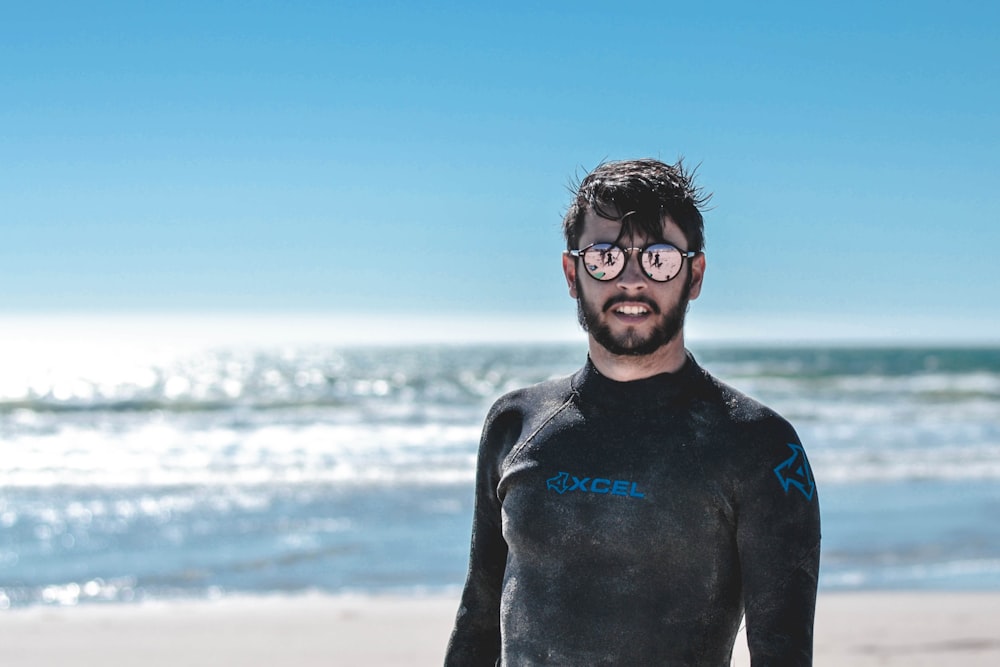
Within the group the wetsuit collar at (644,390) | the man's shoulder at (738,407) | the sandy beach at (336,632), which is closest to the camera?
the man's shoulder at (738,407)

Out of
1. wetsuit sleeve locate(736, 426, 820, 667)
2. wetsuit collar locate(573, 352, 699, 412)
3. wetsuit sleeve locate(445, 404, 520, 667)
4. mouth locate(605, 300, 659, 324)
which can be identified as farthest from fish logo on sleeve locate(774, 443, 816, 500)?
wetsuit sleeve locate(445, 404, 520, 667)

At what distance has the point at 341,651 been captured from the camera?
6.20 metres

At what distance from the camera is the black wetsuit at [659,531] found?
1.75 metres

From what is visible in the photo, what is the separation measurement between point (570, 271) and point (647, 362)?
25 centimetres

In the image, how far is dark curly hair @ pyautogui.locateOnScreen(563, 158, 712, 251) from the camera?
1917 mm

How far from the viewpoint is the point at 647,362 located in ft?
6.42

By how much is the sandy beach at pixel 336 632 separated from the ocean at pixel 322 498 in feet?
1.39

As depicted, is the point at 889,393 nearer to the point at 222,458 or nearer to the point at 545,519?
the point at 222,458

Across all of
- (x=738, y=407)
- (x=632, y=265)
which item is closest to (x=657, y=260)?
(x=632, y=265)

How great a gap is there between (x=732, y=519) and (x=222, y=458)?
48.8 feet

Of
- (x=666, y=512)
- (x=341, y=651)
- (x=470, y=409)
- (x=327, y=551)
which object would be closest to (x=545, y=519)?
(x=666, y=512)

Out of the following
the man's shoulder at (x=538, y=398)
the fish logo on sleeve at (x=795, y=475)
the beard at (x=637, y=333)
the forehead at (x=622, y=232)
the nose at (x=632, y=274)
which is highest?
the forehead at (x=622, y=232)

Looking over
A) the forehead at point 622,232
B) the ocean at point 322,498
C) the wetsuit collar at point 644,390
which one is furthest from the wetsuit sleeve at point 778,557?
the ocean at point 322,498

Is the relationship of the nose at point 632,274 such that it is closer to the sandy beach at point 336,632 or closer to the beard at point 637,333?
the beard at point 637,333
